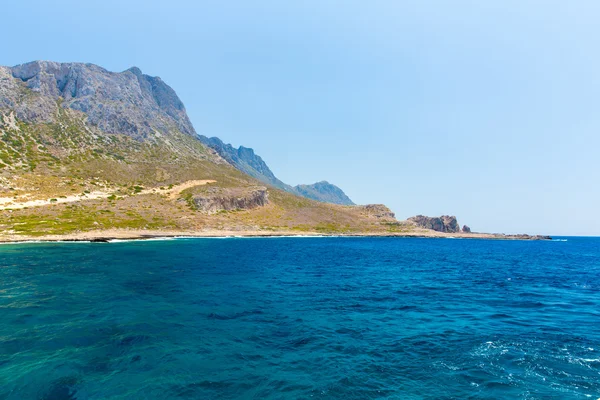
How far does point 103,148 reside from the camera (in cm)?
18262

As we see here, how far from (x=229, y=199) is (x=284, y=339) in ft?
510

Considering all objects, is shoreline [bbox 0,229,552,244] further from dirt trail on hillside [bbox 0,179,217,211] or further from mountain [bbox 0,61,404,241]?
dirt trail on hillside [bbox 0,179,217,211]

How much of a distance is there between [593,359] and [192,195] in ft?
531

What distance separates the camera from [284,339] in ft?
68.7

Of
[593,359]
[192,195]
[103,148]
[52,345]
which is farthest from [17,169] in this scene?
[593,359]

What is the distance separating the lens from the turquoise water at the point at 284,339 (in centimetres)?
1478

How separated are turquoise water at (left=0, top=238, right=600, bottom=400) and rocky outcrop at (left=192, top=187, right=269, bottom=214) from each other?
116236 mm

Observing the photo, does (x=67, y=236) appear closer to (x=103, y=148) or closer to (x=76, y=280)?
(x=76, y=280)

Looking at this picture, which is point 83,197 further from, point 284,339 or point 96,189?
point 284,339

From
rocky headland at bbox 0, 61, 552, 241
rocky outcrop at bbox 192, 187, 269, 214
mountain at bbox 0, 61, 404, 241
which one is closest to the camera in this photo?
rocky headland at bbox 0, 61, 552, 241

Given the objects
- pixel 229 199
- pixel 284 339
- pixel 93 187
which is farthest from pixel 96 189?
pixel 284 339

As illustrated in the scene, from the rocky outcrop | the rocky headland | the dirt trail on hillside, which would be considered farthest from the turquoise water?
the rocky outcrop

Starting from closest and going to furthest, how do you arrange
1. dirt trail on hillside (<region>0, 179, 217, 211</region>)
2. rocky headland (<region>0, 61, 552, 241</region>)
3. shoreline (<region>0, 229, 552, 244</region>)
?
shoreline (<region>0, 229, 552, 244</region>) → dirt trail on hillside (<region>0, 179, 217, 211</region>) → rocky headland (<region>0, 61, 552, 241</region>)

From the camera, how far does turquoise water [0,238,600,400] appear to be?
14781mm
